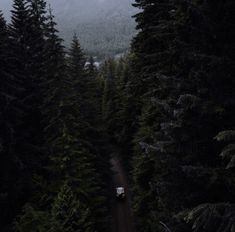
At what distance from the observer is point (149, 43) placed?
19531 millimetres

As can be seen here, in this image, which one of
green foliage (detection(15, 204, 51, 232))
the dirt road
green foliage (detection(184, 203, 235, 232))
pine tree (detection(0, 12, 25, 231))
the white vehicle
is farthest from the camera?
the white vehicle

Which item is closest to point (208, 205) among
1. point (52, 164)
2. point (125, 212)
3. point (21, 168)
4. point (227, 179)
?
point (227, 179)

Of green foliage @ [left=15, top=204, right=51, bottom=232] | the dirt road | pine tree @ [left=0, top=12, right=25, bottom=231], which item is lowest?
the dirt road

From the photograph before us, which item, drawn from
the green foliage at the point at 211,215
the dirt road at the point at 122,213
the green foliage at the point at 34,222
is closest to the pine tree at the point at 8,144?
the green foliage at the point at 34,222

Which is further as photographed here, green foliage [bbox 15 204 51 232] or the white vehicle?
the white vehicle

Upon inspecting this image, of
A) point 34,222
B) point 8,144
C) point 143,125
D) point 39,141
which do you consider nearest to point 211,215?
point 34,222

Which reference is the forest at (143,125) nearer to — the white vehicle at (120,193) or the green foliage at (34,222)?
the green foliage at (34,222)

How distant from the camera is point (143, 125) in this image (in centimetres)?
2539

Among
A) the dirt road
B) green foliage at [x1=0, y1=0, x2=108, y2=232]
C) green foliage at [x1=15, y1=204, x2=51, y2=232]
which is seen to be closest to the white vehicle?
the dirt road

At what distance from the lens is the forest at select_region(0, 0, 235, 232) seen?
419 inches

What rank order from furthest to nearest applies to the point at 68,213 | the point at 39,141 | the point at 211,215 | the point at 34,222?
the point at 39,141 < the point at 34,222 < the point at 68,213 < the point at 211,215

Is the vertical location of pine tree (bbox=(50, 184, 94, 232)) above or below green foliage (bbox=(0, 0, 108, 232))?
below

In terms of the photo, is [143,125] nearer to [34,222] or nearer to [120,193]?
[34,222]

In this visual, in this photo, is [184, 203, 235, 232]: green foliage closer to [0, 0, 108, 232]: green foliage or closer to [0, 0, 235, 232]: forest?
[0, 0, 235, 232]: forest
